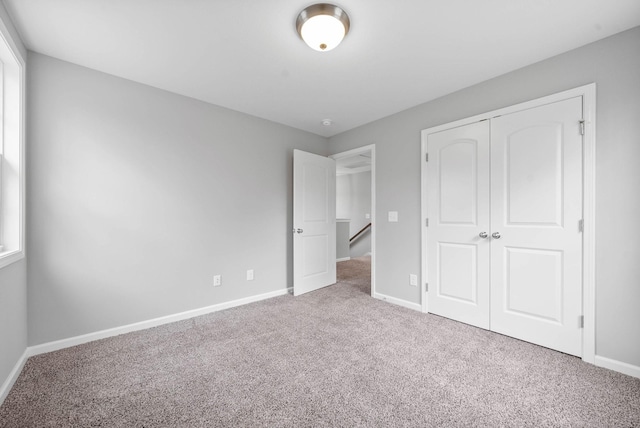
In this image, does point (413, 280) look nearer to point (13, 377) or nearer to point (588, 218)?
point (588, 218)

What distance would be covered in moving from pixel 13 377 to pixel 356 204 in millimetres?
6996

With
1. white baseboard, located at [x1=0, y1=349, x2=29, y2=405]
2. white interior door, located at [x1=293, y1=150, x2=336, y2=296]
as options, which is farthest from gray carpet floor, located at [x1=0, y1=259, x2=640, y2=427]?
white interior door, located at [x1=293, y1=150, x2=336, y2=296]

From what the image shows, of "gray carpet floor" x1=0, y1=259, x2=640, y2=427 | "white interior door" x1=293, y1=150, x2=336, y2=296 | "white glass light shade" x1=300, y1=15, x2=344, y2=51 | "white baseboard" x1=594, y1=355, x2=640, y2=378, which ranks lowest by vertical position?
"gray carpet floor" x1=0, y1=259, x2=640, y2=427

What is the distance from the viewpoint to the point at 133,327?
7.88 feet

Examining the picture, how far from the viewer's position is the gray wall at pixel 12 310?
1.54 m

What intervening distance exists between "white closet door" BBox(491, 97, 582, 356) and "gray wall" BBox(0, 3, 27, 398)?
3611 millimetres

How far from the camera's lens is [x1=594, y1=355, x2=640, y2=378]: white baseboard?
1.70 m

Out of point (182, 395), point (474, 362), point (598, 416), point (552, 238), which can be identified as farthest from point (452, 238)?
point (182, 395)

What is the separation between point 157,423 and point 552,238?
116 inches

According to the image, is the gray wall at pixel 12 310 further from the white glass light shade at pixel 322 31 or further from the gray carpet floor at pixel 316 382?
the white glass light shade at pixel 322 31

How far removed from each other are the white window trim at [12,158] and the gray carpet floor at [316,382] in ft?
3.16

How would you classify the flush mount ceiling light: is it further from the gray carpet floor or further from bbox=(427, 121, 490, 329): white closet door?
the gray carpet floor

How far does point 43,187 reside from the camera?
2027 mm

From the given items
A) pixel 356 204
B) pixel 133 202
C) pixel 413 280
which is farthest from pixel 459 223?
pixel 356 204
